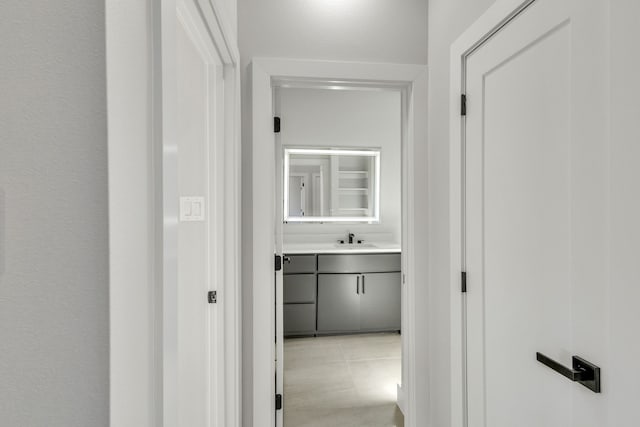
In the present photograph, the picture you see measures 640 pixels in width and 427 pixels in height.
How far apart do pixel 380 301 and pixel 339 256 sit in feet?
2.07

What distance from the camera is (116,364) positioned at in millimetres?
457

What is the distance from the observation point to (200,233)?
1.45 m

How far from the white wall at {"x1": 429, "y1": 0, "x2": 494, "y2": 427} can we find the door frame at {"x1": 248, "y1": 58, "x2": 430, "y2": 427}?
0.05m

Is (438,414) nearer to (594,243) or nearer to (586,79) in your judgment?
(594,243)

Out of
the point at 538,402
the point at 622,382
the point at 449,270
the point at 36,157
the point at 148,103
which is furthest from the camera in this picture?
the point at 449,270

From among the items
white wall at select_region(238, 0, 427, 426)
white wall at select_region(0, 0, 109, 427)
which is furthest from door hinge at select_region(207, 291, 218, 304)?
white wall at select_region(0, 0, 109, 427)

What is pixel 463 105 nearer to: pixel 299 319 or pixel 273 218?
pixel 273 218

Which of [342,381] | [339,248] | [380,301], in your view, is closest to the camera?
[342,381]

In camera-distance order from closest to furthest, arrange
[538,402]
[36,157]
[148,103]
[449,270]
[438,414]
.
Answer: [36,157] → [148,103] → [538,402] → [449,270] → [438,414]

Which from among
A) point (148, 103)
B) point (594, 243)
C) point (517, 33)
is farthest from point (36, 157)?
point (517, 33)

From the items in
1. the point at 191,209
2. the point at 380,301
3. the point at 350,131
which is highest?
the point at 350,131

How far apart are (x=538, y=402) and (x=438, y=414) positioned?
2.49ft

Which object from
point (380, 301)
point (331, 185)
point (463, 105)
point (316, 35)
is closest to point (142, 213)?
point (463, 105)

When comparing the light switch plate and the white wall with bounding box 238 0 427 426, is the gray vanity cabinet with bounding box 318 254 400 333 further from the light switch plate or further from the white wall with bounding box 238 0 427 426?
the light switch plate
